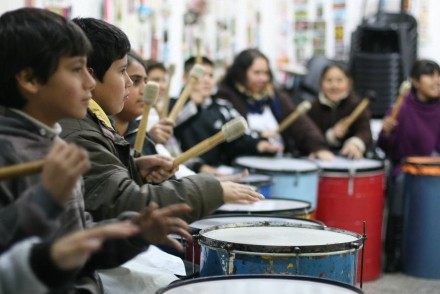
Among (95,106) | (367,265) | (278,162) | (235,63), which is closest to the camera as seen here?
(95,106)

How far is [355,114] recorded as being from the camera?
185 inches

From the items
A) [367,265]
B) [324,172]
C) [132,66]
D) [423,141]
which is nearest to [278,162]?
[324,172]

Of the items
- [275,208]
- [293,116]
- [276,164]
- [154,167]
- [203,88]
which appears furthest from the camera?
[293,116]

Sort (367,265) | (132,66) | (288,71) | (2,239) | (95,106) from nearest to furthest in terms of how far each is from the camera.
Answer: (2,239) < (95,106) < (132,66) < (367,265) < (288,71)

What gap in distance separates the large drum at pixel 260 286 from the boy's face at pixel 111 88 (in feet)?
1.87

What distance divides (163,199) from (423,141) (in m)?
3.09

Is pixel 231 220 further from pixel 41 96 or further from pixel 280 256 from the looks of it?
pixel 41 96

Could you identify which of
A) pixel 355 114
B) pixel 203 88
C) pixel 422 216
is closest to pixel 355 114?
pixel 355 114

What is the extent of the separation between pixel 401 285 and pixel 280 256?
8.41 ft

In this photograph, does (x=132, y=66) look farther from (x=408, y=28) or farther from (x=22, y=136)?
(x=408, y=28)

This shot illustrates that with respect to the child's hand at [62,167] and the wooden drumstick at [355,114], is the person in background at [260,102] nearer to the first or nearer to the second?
the wooden drumstick at [355,114]

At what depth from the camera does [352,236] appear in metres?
1.97

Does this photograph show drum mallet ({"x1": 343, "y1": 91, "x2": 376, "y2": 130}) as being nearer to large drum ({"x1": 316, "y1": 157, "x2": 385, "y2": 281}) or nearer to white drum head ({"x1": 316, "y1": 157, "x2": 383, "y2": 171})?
white drum head ({"x1": 316, "y1": 157, "x2": 383, "y2": 171})

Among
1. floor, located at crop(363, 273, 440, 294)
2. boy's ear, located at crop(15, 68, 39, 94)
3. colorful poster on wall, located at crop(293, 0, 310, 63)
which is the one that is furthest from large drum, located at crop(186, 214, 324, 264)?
colorful poster on wall, located at crop(293, 0, 310, 63)
